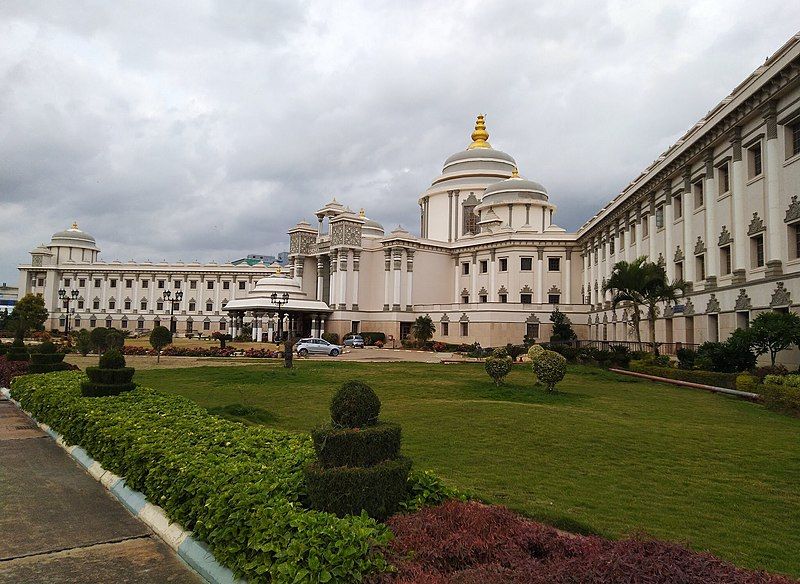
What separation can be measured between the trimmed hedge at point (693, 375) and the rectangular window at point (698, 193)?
8532 millimetres

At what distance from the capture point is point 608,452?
1035 centimetres

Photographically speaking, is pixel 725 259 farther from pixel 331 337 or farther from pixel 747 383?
pixel 331 337

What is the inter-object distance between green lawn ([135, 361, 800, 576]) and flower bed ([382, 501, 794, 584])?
1.34 m

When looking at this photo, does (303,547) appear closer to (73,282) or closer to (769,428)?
(769,428)

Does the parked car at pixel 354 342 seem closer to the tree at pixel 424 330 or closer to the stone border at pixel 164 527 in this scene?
the tree at pixel 424 330

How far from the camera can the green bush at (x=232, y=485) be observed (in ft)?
15.8

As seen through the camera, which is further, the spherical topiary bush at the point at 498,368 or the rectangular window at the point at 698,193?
the rectangular window at the point at 698,193

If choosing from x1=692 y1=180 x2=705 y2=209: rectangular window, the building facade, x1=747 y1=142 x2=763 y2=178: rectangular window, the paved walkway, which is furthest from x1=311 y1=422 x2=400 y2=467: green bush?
x1=692 y1=180 x2=705 y2=209: rectangular window

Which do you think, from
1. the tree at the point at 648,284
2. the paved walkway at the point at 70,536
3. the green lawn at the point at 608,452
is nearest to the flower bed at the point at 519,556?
the green lawn at the point at 608,452

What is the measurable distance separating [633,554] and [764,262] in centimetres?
2199

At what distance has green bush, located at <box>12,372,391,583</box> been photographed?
4.83m

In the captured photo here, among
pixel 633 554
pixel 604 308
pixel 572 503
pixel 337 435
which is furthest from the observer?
pixel 604 308

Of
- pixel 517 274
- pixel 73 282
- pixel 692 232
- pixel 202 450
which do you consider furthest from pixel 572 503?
pixel 73 282

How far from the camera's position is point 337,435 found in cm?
579
